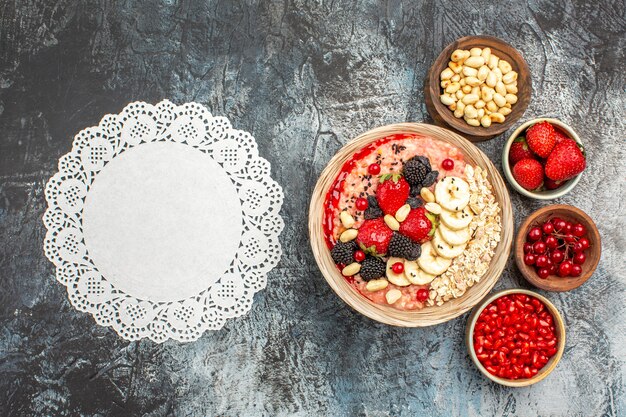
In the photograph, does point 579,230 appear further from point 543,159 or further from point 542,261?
point 543,159

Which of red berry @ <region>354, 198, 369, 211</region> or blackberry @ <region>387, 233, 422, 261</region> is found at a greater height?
red berry @ <region>354, 198, 369, 211</region>

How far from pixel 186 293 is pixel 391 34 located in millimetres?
1317

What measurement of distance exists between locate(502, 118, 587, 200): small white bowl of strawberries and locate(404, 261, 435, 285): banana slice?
51 cm

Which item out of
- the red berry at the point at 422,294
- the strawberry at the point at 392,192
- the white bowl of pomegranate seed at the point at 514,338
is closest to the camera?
the strawberry at the point at 392,192

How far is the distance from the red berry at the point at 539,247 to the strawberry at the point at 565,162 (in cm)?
24

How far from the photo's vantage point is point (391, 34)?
7.75 feet

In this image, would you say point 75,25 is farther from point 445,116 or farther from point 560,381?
point 560,381

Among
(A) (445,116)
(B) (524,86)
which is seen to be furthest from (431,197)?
(B) (524,86)

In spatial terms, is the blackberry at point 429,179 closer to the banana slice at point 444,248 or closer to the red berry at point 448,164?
the red berry at point 448,164

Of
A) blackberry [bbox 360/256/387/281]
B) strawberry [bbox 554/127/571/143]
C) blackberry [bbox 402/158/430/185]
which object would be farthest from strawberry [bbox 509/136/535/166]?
blackberry [bbox 360/256/387/281]

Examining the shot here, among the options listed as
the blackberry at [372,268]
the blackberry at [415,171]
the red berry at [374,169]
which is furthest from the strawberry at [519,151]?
the blackberry at [372,268]

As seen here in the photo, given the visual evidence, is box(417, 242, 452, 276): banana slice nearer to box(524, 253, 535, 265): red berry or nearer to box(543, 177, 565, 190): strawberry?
box(524, 253, 535, 265): red berry

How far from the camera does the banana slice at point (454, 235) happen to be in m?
2.01

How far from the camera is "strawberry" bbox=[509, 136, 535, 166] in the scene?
87.2 inches
